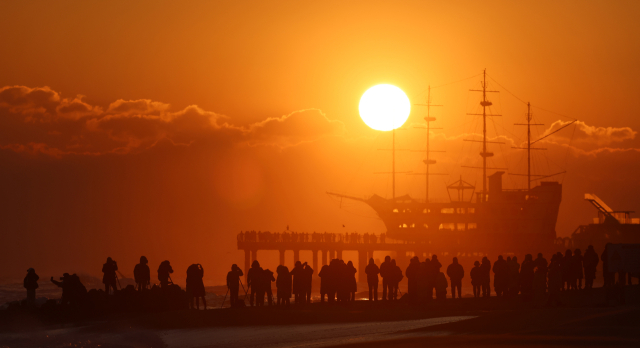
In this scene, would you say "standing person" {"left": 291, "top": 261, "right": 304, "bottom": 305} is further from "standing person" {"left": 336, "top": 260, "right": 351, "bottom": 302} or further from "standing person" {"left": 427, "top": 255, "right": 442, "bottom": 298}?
"standing person" {"left": 427, "top": 255, "right": 442, "bottom": 298}

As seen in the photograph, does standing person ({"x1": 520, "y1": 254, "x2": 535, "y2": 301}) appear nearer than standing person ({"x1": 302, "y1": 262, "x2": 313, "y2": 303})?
Yes

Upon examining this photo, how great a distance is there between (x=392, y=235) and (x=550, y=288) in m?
74.6

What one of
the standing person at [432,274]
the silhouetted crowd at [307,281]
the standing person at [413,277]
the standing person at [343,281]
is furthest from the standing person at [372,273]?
the standing person at [432,274]

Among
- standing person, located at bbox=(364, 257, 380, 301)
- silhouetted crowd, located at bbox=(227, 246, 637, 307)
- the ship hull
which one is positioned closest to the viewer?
silhouetted crowd, located at bbox=(227, 246, 637, 307)

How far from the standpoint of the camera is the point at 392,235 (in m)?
96.4

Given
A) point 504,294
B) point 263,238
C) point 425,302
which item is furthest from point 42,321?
point 263,238

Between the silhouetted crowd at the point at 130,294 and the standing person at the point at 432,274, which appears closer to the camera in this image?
the silhouetted crowd at the point at 130,294

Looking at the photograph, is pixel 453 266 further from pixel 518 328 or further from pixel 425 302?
pixel 518 328

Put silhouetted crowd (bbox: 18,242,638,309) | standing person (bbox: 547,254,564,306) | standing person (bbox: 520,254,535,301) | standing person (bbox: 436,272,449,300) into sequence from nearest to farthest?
standing person (bbox: 547,254,564,306) → silhouetted crowd (bbox: 18,242,638,309) → standing person (bbox: 520,254,535,301) → standing person (bbox: 436,272,449,300)

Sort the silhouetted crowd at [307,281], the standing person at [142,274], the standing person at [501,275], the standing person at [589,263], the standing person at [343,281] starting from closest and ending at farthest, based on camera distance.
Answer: the silhouetted crowd at [307,281] < the standing person at [142,274] < the standing person at [343,281] < the standing person at [501,275] < the standing person at [589,263]

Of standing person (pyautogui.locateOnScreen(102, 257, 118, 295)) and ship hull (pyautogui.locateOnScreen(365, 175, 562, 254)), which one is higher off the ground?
ship hull (pyautogui.locateOnScreen(365, 175, 562, 254))

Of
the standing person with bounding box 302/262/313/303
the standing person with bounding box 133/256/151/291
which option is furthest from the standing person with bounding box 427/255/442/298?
the standing person with bounding box 133/256/151/291

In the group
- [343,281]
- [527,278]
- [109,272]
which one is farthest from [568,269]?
[109,272]

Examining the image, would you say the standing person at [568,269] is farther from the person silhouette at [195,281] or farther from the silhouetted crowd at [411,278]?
the person silhouette at [195,281]
